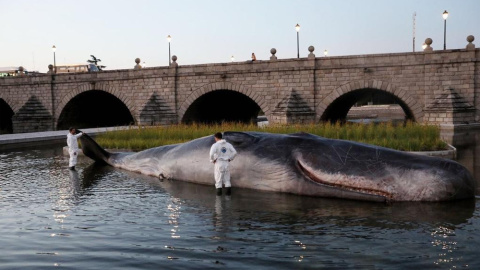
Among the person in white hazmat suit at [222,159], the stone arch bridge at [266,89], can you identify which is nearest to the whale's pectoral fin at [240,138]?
the person in white hazmat suit at [222,159]

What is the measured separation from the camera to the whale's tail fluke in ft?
41.5

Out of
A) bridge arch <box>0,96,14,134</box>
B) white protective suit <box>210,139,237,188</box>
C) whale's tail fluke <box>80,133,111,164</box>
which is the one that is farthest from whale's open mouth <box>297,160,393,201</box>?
bridge arch <box>0,96,14,134</box>

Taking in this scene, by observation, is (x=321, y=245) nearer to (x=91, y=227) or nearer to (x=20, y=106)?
(x=91, y=227)

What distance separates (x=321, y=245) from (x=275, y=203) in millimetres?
2367

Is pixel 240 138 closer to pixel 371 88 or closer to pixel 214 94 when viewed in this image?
pixel 371 88

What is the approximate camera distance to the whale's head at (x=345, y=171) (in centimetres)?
751

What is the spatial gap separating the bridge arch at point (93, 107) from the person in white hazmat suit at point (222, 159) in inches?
1127

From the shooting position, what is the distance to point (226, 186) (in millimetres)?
8688

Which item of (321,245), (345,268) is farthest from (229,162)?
(345,268)

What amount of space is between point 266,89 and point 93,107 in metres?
19.4

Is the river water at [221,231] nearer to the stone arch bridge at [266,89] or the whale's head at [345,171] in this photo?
the whale's head at [345,171]

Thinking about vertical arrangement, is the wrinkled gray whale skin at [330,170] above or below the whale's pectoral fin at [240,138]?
below

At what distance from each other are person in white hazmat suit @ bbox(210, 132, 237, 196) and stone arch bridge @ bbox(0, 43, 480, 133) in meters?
19.8

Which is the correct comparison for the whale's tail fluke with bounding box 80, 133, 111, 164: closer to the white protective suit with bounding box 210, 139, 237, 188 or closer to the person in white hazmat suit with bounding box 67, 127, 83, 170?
the person in white hazmat suit with bounding box 67, 127, 83, 170
